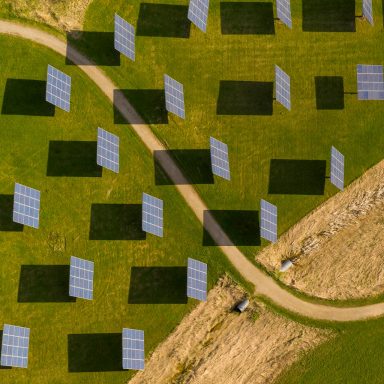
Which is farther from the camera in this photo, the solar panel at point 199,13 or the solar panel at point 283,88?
the solar panel at point 283,88

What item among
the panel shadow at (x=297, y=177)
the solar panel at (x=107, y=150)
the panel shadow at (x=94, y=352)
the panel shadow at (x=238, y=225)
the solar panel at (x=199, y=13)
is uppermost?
the solar panel at (x=199, y=13)

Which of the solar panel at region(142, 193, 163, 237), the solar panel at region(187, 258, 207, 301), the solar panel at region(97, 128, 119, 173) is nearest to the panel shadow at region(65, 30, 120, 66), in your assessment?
the solar panel at region(97, 128, 119, 173)

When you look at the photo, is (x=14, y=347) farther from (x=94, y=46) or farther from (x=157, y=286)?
(x=94, y=46)

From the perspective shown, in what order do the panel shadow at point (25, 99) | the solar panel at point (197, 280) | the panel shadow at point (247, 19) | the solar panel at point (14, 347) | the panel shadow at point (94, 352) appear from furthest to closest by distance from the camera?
the panel shadow at point (247, 19)
the panel shadow at point (25, 99)
the panel shadow at point (94, 352)
the solar panel at point (197, 280)
the solar panel at point (14, 347)

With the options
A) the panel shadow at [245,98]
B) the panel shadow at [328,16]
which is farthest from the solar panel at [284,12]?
the panel shadow at [245,98]

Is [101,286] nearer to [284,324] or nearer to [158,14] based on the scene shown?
[284,324]

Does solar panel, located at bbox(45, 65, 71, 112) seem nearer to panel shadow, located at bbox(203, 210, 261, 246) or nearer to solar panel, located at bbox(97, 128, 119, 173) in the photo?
solar panel, located at bbox(97, 128, 119, 173)

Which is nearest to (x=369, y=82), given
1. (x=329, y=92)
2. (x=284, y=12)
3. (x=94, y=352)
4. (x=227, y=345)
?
(x=329, y=92)

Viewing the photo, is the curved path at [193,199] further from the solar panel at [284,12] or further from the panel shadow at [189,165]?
the solar panel at [284,12]
